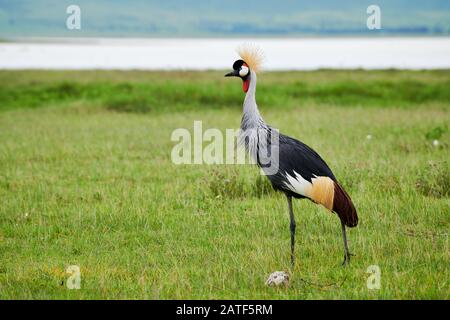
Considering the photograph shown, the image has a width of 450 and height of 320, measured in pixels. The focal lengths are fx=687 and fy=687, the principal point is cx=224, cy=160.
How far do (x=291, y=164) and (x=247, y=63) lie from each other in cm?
141

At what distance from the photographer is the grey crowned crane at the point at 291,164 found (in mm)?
7559

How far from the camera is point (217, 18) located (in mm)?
162875

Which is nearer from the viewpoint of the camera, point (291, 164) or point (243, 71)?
point (291, 164)

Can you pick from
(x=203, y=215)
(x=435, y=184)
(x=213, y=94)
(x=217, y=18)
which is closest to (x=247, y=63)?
(x=203, y=215)

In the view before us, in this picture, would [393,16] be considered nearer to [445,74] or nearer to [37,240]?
[445,74]

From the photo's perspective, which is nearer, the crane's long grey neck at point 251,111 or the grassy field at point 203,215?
the grassy field at point 203,215

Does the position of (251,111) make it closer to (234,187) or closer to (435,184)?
(234,187)

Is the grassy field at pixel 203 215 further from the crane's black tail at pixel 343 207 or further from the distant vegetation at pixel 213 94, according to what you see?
the distant vegetation at pixel 213 94

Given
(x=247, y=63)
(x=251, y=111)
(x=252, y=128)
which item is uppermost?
(x=247, y=63)

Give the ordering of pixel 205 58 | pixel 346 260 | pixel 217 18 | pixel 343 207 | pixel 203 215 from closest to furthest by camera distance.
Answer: pixel 343 207, pixel 346 260, pixel 203 215, pixel 205 58, pixel 217 18

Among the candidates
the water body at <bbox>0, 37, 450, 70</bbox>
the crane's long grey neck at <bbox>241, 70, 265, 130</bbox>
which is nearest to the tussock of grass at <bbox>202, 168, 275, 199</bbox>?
the crane's long grey neck at <bbox>241, 70, 265, 130</bbox>

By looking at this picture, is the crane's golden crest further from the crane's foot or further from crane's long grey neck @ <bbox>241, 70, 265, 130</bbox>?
A: the crane's foot

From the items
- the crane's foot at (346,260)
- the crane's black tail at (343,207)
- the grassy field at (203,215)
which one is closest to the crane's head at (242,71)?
the crane's black tail at (343,207)
